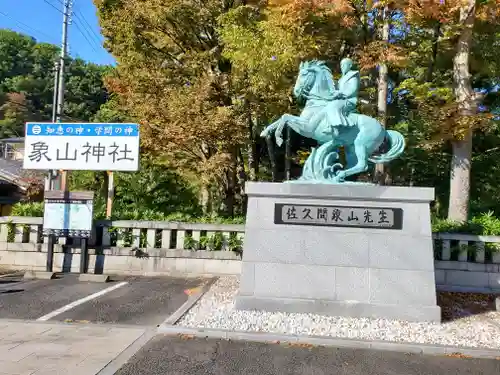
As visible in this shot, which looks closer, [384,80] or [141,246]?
[141,246]

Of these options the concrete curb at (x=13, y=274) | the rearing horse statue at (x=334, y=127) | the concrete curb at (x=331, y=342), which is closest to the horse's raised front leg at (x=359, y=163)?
the rearing horse statue at (x=334, y=127)

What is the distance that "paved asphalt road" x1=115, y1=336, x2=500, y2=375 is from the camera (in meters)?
4.22

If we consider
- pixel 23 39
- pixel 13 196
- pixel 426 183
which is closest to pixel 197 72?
pixel 426 183

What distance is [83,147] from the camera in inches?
379

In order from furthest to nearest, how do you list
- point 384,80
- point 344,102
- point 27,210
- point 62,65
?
point 62,65 → point 384,80 → point 27,210 → point 344,102

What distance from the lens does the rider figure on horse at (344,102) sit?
679 cm

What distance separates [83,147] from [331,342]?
23.9ft

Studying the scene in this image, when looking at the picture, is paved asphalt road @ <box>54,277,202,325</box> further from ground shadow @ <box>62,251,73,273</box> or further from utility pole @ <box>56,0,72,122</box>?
utility pole @ <box>56,0,72,122</box>

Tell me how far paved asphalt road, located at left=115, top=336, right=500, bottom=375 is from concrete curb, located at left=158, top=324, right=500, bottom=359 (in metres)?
0.13

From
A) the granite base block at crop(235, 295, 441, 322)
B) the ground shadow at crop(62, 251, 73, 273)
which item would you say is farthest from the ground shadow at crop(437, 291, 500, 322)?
the ground shadow at crop(62, 251, 73, 273)

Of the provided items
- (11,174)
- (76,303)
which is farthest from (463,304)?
(11,174)

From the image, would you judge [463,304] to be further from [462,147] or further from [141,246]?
[141,246]

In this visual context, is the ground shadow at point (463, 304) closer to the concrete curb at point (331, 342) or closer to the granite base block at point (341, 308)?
the granite base block at point (341, 308)

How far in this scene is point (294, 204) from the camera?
21.7ft
